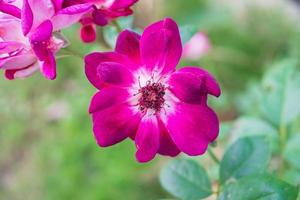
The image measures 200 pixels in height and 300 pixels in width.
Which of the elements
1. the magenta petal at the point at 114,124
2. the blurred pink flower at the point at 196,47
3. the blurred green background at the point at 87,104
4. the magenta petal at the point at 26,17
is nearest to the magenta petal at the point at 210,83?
the magenta petal at the point at 114,124

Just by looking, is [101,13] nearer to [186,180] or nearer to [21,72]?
[21,72]

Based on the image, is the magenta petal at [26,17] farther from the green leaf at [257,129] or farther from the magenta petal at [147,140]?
the green leaf at [257,129]

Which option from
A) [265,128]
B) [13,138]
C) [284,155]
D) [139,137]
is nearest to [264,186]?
[139,137]

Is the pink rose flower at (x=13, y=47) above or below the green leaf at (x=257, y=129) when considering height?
above

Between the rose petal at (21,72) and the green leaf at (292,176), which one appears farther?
the green leaf at (292,176)

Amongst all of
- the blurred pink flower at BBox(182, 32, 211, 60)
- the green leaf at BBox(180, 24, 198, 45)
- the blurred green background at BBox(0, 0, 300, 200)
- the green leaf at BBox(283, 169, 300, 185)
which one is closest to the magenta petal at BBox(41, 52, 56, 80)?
the green leaf at BBox(180, 24, 198, 45)

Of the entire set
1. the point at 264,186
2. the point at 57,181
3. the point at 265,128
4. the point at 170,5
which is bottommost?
the point at 57,181

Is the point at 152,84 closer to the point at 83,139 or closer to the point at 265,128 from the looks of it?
the point at 265,128
